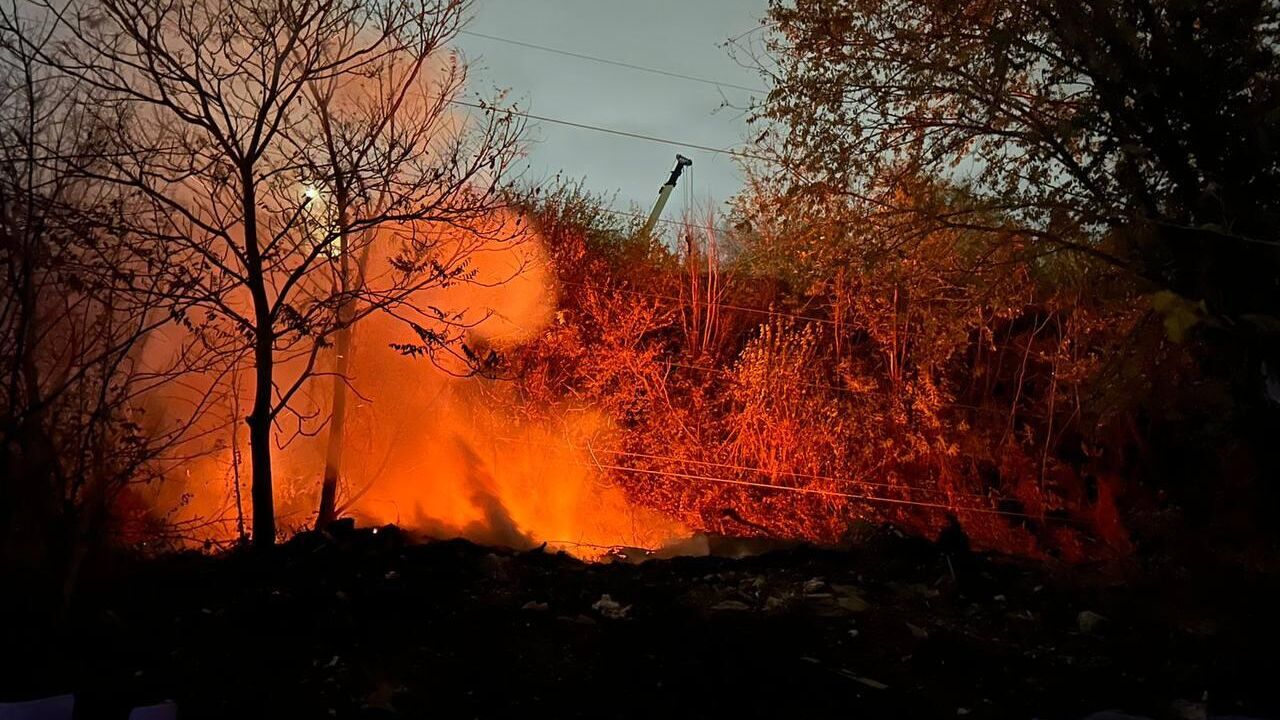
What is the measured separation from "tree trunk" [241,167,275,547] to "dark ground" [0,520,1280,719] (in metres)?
0.33

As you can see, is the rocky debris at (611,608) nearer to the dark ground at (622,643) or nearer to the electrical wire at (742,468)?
the dark ground at (622,643)

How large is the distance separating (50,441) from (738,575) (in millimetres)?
5425

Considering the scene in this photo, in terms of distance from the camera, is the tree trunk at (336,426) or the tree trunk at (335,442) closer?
the tree trunk at (336,426)

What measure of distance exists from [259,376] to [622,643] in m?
3.79

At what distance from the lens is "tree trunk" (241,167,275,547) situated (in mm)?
7684

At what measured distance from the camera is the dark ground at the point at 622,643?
5.24 m

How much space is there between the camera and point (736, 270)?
16453 millimetres

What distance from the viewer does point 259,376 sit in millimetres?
7988

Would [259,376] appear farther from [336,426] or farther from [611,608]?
[611,608]

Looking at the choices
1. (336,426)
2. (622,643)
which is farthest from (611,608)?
(336,426)

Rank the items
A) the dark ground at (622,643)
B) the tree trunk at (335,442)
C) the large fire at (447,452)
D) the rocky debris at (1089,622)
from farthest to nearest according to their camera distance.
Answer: the tree trunk at (335,442)
the large fire at (447,452)
the rocky debris at (1089,622)
the dark ground at (622,643)

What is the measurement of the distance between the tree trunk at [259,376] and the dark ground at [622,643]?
13.1 inches

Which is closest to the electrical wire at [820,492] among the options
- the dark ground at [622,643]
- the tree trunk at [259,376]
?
the dark ground at [622,643]

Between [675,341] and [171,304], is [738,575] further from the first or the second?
[675,341]
